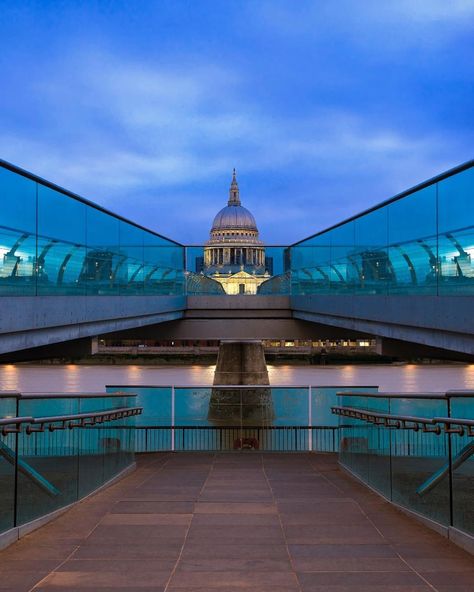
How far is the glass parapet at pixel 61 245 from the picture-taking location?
8023 mm

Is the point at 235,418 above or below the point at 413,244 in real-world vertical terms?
below

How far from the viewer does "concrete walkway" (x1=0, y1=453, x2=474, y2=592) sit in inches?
171

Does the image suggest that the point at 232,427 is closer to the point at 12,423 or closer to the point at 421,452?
the point at 421,452

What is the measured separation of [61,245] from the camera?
9.90 metres

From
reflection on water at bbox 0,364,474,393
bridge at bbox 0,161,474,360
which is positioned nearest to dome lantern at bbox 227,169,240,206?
reflection on water at bbox 0,364,474,393

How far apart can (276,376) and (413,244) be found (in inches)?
2451

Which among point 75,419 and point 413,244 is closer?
point 75,419

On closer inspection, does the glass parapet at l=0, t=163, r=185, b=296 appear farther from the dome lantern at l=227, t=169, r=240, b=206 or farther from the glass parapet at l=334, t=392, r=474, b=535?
the dome lantern at l=227, t=169, r=240, b=206

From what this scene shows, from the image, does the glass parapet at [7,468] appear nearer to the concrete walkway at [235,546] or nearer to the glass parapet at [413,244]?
the concrete walkway at [235,546]

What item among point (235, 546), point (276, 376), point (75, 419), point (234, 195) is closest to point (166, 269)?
point (75, 419)

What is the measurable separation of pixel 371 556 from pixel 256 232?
16980 centimetres

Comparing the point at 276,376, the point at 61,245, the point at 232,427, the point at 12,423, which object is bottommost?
the point at 276,376

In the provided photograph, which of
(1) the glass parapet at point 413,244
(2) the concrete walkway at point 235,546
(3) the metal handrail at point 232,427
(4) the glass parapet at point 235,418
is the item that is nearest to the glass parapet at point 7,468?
(2) the concrete walkway at point 235,546

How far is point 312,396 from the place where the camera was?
14.5 meters
